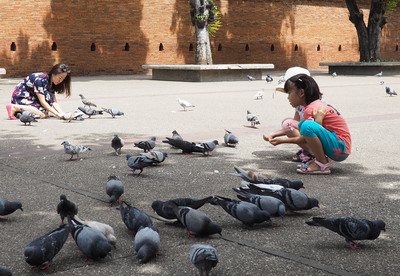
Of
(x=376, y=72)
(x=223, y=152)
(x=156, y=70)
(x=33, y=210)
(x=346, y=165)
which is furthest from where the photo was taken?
(x=376, y=72)

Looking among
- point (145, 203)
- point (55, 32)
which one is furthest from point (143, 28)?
point (145, 203)

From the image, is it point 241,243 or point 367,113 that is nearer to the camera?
point 241,243

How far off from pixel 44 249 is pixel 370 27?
1017 inches

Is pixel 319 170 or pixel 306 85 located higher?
pixel 306 85

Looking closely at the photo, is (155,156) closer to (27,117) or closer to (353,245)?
(353,245)

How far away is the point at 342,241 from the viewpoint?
3.71m

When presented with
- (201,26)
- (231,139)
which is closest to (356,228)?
(231,139)

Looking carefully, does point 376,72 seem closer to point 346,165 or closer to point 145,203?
point 346,165

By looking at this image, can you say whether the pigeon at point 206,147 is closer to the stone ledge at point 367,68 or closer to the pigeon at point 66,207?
the pigeon at point 66,207

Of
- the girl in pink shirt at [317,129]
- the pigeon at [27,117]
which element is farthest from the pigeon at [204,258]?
the pigeon at [27,117]

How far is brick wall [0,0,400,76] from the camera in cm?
2459

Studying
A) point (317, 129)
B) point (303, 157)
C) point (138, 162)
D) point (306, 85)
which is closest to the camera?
point (138, 162)

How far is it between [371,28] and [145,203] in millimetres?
24244

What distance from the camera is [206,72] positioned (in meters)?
21.7
